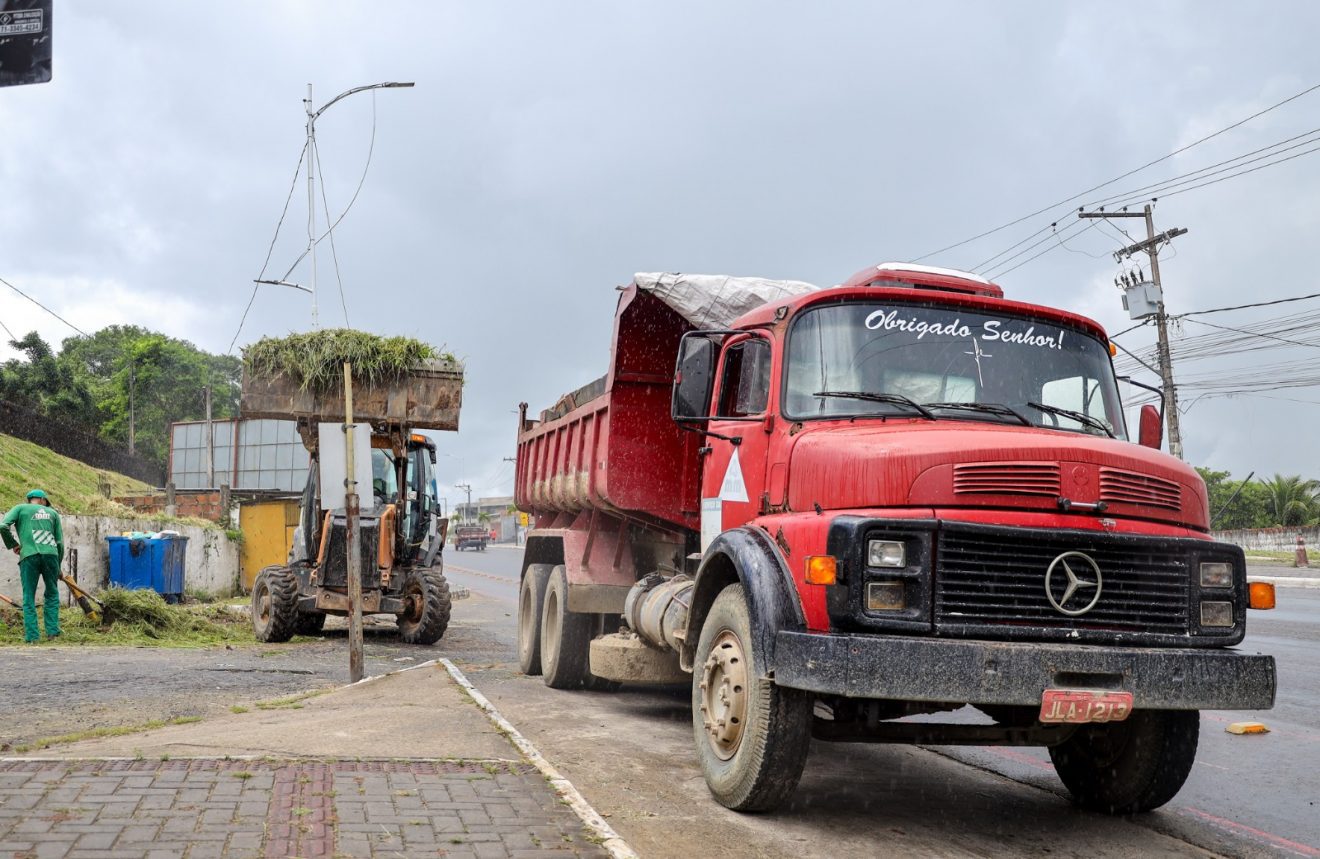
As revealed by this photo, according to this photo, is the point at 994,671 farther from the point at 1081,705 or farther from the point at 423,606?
the point at 423,606

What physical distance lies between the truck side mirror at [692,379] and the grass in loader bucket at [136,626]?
9.82 metres

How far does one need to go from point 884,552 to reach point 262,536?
22.5 m

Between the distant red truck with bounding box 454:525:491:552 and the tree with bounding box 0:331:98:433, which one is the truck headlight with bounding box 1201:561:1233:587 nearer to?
the tree with bounding box 0:331:98:433

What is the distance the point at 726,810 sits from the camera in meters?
5.79

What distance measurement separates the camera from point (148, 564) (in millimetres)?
19203

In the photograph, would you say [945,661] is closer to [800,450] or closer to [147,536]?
[800,450]

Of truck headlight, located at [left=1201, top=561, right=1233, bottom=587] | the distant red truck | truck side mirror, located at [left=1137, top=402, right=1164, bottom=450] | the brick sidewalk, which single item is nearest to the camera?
the brick sidewalk

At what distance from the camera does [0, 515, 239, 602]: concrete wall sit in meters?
16.3

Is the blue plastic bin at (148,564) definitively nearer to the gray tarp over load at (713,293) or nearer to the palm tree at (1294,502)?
the gray tarp over load at (713,293)

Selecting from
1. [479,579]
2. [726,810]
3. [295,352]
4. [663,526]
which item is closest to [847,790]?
[726,810]

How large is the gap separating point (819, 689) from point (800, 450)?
140 cm

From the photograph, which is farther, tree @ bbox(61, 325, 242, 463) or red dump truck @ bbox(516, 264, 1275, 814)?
tree @ bbox(61, 325, 242, 463)

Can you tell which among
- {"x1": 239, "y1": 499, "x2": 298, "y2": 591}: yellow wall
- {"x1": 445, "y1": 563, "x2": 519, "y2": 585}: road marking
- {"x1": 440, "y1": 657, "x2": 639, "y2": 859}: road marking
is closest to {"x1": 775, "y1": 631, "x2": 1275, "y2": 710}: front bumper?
{"x1": 440, "y1": 657, "x2": 639, "y2": 859}: road marking

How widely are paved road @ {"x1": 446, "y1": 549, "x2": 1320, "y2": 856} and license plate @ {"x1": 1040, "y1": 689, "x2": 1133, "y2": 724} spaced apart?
0.79 m
